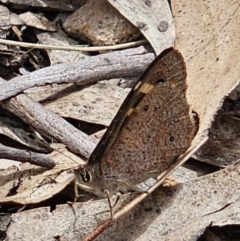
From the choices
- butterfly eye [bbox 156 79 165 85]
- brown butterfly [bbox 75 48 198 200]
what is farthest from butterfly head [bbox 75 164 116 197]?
butterfly eye [bbox 156 79 165 85]

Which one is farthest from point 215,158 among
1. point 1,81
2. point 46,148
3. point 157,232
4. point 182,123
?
point 1,81

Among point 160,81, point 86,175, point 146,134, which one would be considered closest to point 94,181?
point 86,175

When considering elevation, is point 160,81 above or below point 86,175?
above

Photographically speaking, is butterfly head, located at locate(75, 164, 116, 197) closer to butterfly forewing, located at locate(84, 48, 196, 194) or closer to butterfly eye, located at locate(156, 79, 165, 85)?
butterfly forewing, located at locate(84, 48, 196, 194)

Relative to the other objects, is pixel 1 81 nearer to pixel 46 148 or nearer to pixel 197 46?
pixel 46 148

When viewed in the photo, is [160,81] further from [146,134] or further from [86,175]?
[86,175]

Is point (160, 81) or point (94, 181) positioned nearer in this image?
point (160, 81)

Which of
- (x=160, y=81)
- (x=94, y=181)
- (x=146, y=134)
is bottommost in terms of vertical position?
(x=94, y=181)
